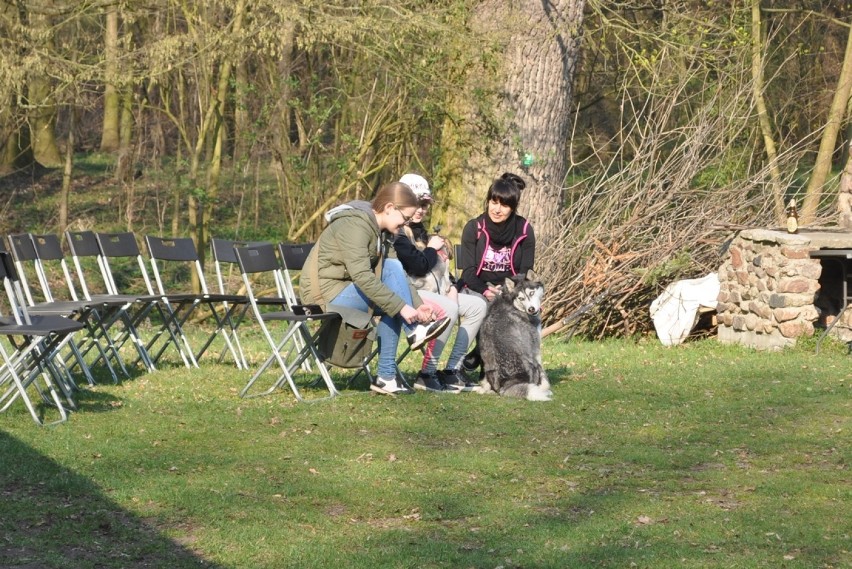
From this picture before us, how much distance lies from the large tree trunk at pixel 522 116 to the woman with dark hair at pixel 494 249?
14.7ft

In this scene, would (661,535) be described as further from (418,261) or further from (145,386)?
(145,386)

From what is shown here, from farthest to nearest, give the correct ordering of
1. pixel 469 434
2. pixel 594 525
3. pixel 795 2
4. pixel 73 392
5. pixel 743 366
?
pixel 795 2
pixel 743 366
pixel 73 392
pixel 469 434
pixel 594 525

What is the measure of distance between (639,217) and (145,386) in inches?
239

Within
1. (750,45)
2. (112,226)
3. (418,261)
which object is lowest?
(112,226)

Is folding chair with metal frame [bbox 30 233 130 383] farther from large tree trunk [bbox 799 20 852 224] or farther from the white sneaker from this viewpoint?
large tree trunk [bbox 799 20 852 224]

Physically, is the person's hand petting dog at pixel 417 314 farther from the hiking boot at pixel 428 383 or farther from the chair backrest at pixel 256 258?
the chair backrest at pixel 256 258

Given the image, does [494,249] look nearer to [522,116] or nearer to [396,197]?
[396,197]

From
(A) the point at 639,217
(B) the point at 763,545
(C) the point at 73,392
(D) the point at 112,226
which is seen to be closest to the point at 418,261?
(C) the point at 73,392

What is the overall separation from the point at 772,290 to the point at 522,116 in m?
3.81

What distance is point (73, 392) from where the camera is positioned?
8500mm

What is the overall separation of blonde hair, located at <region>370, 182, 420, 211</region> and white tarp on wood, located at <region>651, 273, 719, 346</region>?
5083mm

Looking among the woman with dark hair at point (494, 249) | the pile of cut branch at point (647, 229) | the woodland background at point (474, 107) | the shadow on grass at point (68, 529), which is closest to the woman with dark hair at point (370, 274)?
the woman with dark hair at point (494, 249)

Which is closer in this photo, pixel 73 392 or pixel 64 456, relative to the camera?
pixel 64 456

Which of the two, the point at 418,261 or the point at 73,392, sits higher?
the point at 418,261
